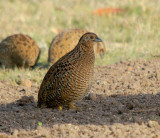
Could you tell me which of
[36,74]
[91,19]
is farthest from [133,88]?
[91,19]

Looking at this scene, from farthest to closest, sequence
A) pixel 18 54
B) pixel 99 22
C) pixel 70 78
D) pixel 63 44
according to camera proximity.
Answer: pixel 99 22 → pixel 18 54 → pixel 63 44 → pixel 70 78

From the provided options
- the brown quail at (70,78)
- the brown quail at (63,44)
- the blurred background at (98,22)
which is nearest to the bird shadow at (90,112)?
the brown quail at (70,78)

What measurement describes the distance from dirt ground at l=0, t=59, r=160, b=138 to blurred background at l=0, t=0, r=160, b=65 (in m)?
1.28

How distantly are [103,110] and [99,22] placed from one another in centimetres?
734

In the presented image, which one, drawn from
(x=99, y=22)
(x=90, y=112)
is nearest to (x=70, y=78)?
(x=90, y=112)

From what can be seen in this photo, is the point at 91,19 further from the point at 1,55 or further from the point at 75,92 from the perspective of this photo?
the point at 75,92

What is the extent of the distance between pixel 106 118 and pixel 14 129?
3.88 feet

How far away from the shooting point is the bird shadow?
476cm

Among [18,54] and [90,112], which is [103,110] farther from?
[18,54]

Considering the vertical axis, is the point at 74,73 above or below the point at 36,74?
above

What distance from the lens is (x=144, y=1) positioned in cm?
1330

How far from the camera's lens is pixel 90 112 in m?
5.25

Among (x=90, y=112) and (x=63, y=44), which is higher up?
(x=63, y=44)

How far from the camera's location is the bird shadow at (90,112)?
4.76m
